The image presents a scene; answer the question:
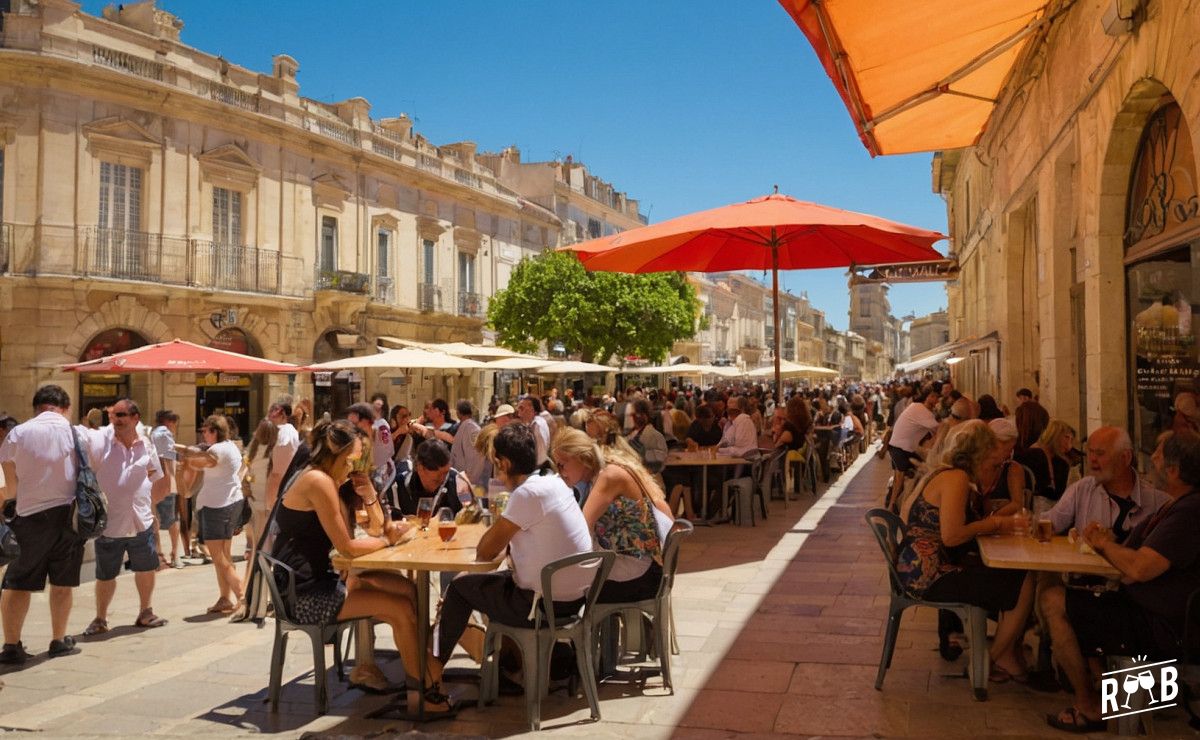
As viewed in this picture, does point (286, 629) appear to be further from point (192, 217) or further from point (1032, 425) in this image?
point (192, 217)

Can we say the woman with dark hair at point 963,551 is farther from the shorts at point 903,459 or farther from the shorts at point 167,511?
the shorts at point 167,511

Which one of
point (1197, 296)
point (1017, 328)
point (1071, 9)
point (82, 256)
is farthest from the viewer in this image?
point (82, 256)

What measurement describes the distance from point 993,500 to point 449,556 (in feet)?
9.75

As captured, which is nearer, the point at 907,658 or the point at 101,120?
the point at 907,658

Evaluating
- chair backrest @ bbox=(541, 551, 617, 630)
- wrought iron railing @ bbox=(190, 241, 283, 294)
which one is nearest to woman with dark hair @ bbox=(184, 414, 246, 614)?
chair backrest @ bbox=(541, 551, 617, 630)

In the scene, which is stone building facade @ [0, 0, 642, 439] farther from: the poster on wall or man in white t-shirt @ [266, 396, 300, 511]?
the poster on wall

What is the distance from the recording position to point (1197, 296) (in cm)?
535

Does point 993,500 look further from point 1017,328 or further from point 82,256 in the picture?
point 82,256

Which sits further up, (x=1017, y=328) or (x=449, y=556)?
(x=1017, y=328)

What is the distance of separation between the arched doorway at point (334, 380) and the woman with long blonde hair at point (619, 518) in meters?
20.8

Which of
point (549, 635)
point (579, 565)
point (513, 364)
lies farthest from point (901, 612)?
point (513, 364)

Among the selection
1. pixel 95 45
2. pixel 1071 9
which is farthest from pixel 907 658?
pixel 95 45

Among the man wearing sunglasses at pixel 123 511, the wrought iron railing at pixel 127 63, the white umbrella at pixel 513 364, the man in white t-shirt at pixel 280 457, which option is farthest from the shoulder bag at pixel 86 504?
the wrought iron railing at pixel 127 63

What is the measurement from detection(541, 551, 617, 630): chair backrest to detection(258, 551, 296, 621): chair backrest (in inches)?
47.0
